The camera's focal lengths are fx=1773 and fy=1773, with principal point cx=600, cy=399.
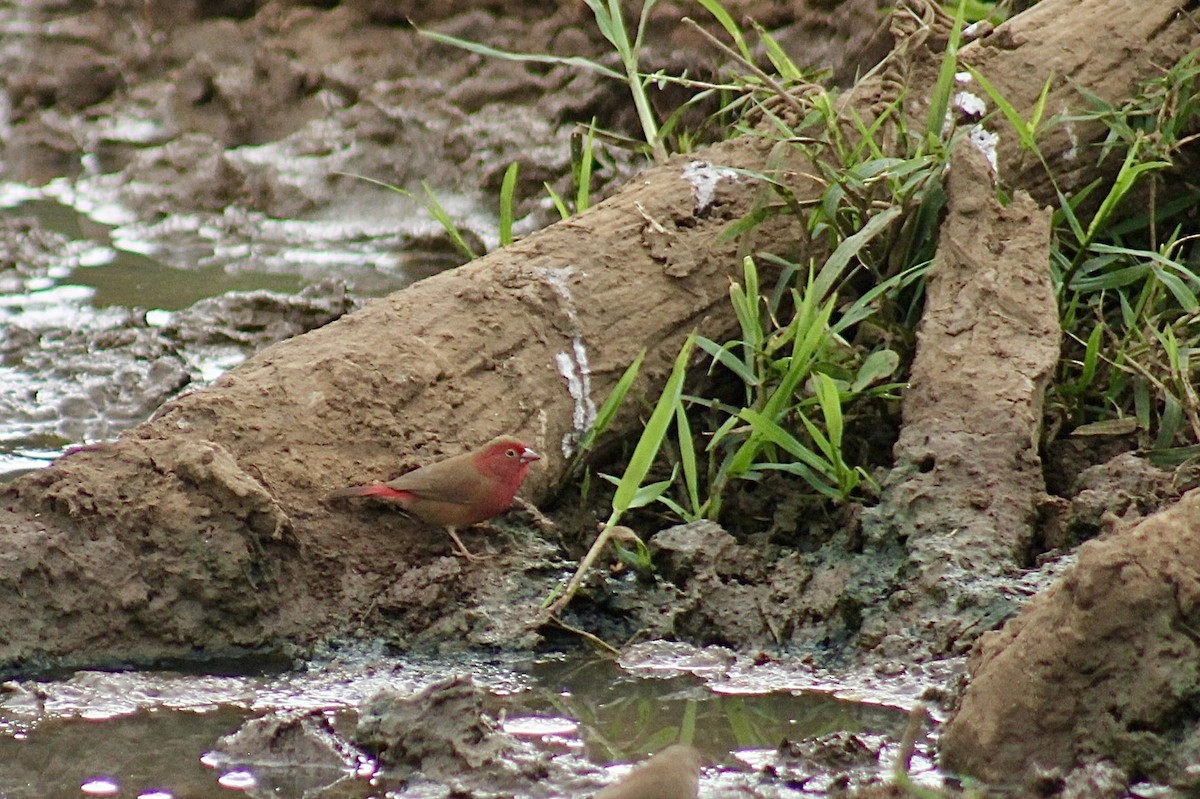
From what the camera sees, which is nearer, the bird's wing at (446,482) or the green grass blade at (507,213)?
the bird's wing at (446,482)

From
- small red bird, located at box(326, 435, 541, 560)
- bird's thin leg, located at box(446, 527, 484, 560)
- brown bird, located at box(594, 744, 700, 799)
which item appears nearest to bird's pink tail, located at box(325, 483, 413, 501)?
small red bird, located at box(326, 435, 541, 560)

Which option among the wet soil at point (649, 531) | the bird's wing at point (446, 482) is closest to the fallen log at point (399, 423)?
the wet soil at point (649, 531)

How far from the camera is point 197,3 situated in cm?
918

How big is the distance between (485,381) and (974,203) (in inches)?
54.2

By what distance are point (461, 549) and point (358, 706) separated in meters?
0.69

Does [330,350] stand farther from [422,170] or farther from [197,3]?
[197,3]

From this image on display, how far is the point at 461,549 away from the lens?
438 centimetres

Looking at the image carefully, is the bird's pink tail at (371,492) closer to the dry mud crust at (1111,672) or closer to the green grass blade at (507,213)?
the green grass blade at (507,213)

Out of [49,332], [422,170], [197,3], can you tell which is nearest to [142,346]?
[49,332]

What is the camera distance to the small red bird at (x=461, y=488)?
423cm

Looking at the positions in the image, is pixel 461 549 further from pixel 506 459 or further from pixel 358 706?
pixel 358 706

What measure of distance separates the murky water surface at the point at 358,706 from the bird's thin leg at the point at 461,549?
1.08 feet

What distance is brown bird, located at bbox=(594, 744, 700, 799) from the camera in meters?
2.84

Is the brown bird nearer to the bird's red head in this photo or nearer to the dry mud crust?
the dry mud crust
